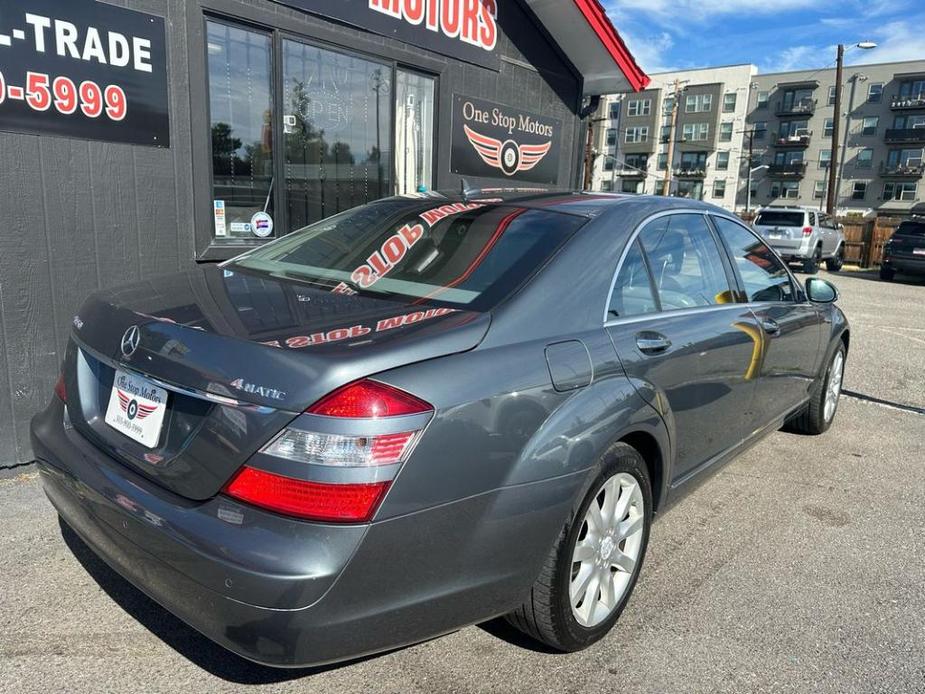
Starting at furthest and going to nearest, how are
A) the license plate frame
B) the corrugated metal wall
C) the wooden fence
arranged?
the wooden fence, the corrugated metal wall, the license plate frame

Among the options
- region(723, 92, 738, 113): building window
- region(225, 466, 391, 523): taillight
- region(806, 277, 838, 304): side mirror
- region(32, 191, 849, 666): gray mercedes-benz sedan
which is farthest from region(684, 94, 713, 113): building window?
region(225, 466, 391, 523): taillight

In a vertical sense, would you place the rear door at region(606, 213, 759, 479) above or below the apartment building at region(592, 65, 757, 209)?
below

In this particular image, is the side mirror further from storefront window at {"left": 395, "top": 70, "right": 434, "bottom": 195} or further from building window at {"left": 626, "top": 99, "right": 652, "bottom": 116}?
building window at {"left": 626, "top": 99, "right": 652, "bottom": 116}

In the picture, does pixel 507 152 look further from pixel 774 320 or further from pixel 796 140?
pixel 796 140

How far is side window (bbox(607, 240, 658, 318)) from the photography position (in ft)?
8.56

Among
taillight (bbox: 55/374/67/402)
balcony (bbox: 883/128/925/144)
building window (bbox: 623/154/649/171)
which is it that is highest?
balcony (bbox: 883/128/925/144)

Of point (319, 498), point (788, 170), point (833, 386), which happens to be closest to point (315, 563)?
point (319, 498)

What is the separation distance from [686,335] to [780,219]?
19.3 meters

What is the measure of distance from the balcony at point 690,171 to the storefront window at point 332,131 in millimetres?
66709

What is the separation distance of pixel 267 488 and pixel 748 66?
240 ft

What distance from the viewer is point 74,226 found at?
4.08 meters

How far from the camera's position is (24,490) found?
3797 millimetres

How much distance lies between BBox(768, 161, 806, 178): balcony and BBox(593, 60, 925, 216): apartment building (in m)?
0.09

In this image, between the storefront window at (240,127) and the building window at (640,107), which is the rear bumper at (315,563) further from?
the building window at (640,107)
